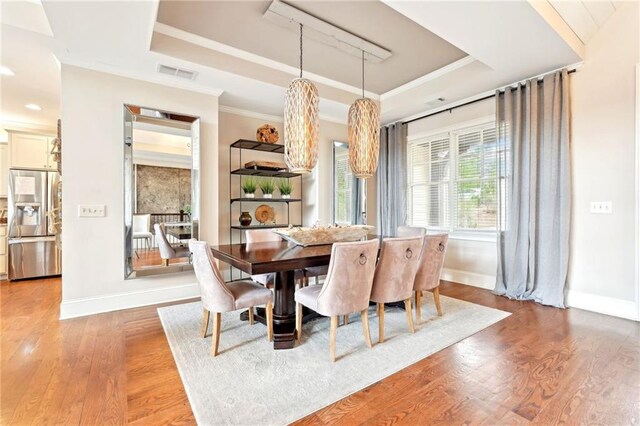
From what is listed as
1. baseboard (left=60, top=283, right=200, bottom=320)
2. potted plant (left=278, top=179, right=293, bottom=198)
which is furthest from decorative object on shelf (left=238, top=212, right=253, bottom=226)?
baseboard (left=60, top=283, right=200, bottom=320)

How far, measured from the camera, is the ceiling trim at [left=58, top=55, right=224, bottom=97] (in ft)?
9.62

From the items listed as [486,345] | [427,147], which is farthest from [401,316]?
[427,147]

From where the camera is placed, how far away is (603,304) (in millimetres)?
3004

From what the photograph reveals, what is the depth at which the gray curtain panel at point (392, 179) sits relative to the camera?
16.1ft

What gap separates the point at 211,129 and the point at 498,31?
3.15 meters

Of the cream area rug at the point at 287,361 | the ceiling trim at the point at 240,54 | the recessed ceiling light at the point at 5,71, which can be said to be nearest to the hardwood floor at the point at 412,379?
the cream area rug at the point at 287,361

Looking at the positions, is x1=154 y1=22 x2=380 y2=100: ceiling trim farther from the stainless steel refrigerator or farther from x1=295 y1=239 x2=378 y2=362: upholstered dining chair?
the stainless steel refrigerator

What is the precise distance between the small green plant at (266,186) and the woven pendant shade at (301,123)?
6.37 ft

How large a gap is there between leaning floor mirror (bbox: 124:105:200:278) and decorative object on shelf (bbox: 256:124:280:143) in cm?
97

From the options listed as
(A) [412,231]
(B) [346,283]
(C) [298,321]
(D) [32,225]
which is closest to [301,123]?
(B) [346,283]

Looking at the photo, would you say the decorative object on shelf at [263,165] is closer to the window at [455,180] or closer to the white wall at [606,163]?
the window at [455,180]

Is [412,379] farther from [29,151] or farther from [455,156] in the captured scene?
[29,151]

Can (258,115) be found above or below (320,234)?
above

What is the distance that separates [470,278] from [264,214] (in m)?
3.14
